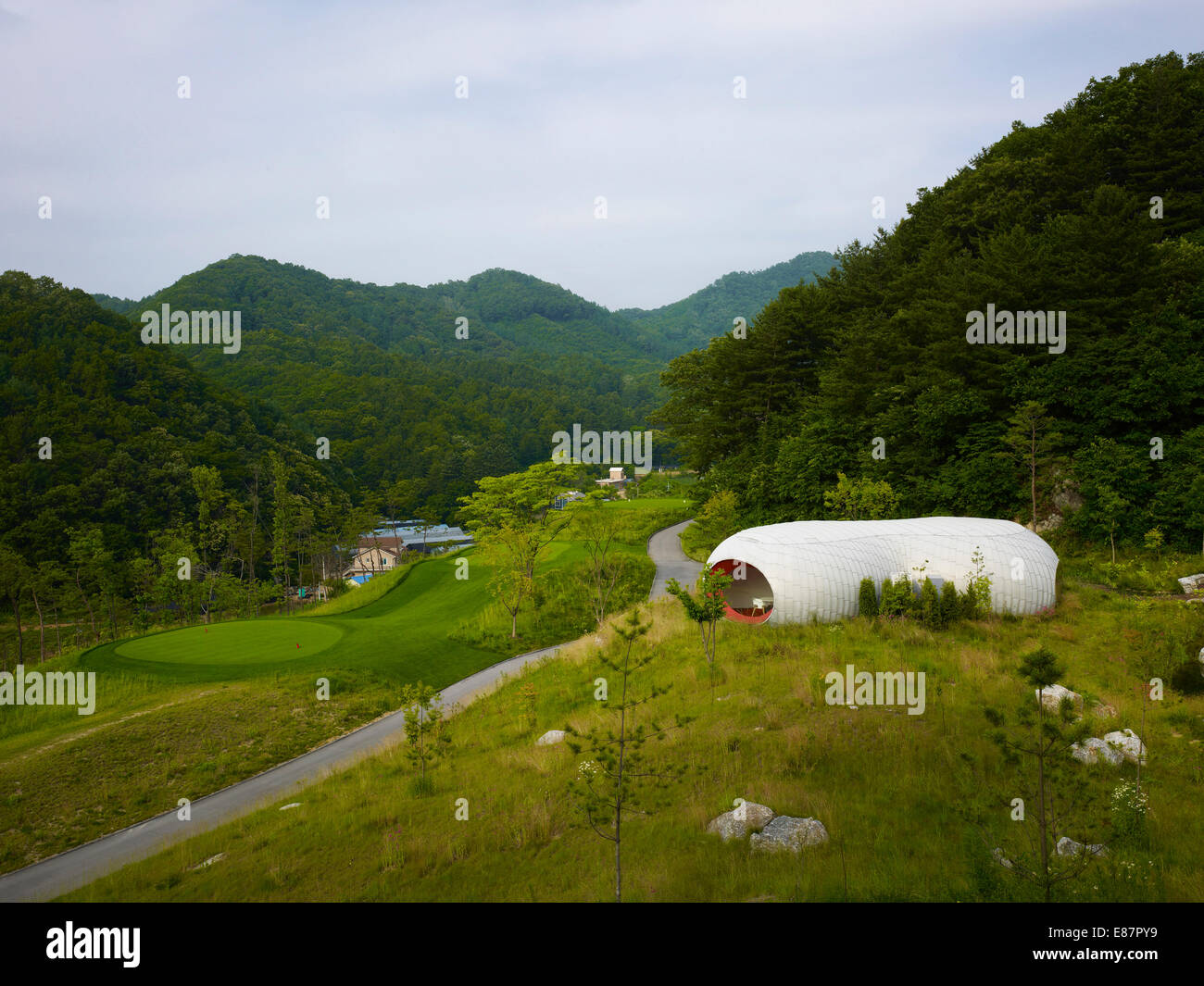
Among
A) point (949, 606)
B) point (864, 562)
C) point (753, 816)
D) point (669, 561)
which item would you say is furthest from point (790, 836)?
point (669, 561)

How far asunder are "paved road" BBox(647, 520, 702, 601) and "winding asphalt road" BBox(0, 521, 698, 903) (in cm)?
1357

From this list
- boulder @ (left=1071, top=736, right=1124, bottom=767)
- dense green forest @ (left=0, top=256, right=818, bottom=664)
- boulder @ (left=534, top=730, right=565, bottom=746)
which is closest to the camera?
boulder @ (left=1071, top=736, right=1124, bottom=767)

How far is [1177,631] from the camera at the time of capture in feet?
53.3

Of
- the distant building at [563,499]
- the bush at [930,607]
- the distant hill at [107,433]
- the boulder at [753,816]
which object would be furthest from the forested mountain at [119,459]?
the boulder at [753,816]

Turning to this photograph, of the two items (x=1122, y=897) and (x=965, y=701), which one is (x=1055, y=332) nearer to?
(x=965, y=701)

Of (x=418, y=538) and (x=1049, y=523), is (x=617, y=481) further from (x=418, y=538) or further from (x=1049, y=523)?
(x=1049, y=523)

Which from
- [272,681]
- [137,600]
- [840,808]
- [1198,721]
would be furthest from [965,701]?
[137,600]

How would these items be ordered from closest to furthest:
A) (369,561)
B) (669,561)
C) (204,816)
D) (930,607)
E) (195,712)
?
(204,816)
(930,607)
(195,712)
(669,561)
(369,561)

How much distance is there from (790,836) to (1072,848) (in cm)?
330

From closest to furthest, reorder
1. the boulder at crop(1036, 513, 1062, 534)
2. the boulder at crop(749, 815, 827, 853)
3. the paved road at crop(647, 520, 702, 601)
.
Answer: the boulder at crop(749, 815, 827, 853) < the boulder at crop(1036, 513, 1062, 534) < the paved road at crop(647, 520, 702, 601)

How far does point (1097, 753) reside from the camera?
11.2m

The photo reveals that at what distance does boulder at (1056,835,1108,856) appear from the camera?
7846 mm

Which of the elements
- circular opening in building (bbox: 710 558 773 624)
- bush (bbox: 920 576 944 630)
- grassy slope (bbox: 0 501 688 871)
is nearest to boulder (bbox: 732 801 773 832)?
circular opening in building (bbox: 710 558 773 624)

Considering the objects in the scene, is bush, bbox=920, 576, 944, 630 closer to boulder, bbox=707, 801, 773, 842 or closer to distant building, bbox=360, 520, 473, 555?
boulder, bbox=707, 801, 773, 842
